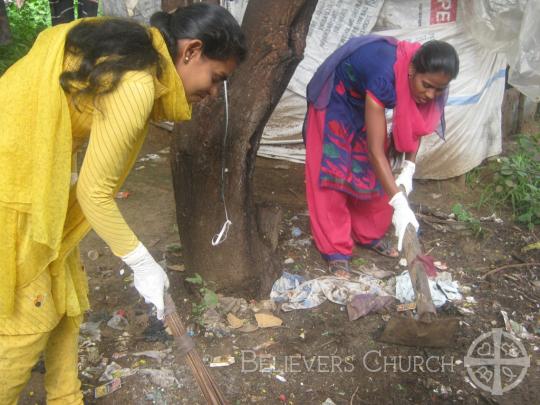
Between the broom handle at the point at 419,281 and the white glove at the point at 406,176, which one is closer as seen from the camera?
the broom handle at the point at 419,281

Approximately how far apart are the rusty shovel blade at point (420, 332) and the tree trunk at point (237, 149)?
0.77 m

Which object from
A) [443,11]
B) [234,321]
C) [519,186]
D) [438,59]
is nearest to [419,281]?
[234,321]

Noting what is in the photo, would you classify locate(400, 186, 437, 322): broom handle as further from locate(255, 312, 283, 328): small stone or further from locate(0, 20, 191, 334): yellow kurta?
locate(0, 20, 191, 334): yellow kurta

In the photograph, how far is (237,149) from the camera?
8.94 feet

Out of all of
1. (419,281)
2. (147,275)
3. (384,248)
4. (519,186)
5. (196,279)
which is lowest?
(384,248)

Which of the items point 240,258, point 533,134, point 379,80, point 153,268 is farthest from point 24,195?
point 533,134

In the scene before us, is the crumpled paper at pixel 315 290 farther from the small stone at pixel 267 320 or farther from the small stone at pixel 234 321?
the small stone at pixel 234 321

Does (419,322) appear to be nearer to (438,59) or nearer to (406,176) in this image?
(406,176)

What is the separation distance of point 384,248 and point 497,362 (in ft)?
3.82

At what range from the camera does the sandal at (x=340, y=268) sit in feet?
10.9

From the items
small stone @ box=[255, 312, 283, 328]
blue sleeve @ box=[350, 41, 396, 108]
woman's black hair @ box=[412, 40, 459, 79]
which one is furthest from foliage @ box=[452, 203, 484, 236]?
small stone @ box=[255, 312, 283, 328]

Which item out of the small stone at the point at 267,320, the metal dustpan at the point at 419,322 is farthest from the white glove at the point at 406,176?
the small stone at the point at 267,320

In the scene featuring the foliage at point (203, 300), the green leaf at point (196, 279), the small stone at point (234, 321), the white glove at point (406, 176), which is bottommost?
the small stone at point (234, 321)

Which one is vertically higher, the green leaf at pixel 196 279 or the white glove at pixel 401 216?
the white glove at pixel 401 216
